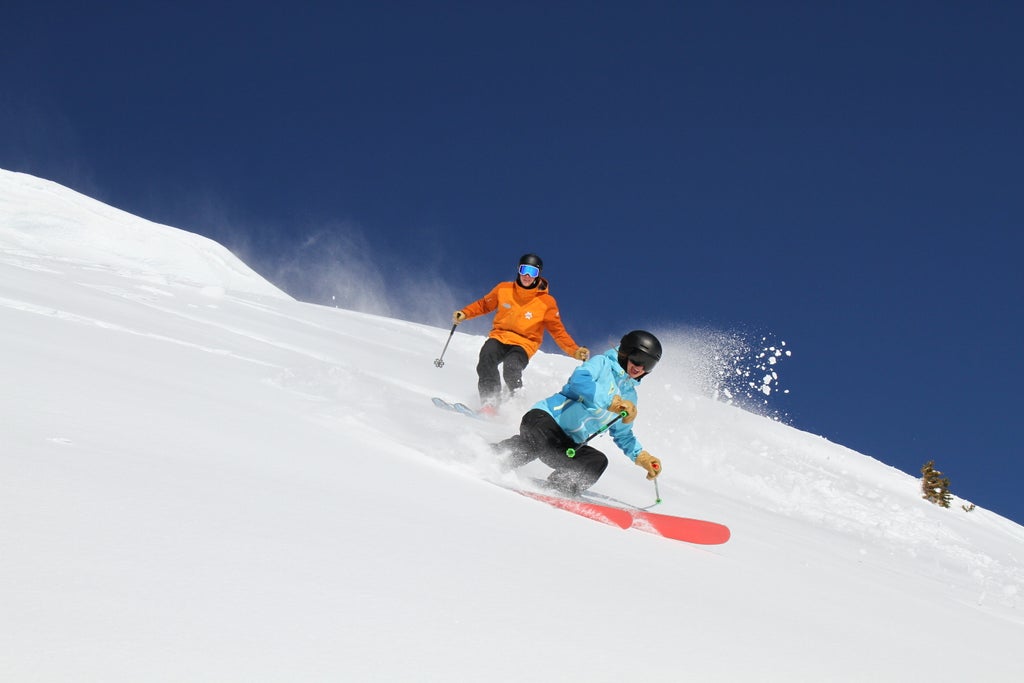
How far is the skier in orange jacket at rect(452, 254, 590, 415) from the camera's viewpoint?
8211 millimetres

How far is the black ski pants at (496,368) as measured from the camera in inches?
316

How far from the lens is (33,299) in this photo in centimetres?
628

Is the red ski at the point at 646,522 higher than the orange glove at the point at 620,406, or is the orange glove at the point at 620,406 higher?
the orange glove at the point at 620,406

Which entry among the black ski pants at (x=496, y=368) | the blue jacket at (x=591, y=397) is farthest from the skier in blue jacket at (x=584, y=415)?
the black ski pants at (x=496, y=368)

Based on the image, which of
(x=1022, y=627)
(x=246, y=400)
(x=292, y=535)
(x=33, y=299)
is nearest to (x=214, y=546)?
(x=292, y=535)

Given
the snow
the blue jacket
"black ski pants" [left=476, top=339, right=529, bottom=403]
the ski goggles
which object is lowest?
the snow

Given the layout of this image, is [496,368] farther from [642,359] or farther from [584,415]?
[642,359]

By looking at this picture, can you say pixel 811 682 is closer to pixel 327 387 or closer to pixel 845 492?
pixel 327 387

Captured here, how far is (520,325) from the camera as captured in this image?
8.41m

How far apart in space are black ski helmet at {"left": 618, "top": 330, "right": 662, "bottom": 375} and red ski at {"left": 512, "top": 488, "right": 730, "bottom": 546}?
1.19m

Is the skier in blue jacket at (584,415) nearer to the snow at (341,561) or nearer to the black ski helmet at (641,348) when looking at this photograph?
the black ski helmet at (641,348)

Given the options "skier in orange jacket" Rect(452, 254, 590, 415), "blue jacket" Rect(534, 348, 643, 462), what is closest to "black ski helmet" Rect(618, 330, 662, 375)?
"blue jacket" Rect(534, 348, 643, 462)

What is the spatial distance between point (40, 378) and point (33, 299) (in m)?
3.69

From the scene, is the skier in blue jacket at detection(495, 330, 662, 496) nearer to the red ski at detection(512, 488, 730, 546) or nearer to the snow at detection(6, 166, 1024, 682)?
the snow at detection(6, 166, 1024, 682)
